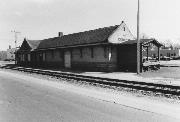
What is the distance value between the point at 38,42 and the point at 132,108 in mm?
39623

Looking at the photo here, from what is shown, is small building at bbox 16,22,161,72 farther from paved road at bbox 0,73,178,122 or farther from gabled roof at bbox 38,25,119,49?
paved road at bbox 0,73,178,122

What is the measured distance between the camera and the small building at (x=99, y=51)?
2547 centimetres

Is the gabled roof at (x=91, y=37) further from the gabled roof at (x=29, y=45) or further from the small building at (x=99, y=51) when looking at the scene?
the gabled roof at (x=29, y=45)

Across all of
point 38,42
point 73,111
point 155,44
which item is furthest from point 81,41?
point 73,111

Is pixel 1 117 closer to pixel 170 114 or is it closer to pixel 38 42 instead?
A: pixel 170 114

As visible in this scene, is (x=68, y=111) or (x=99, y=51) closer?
(x=68, y=111)

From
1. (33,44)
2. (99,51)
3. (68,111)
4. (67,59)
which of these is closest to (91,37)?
(99,51)

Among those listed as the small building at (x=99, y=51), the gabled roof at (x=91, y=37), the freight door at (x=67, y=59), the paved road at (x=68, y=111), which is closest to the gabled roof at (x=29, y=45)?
the small building at (x=99, y=51)

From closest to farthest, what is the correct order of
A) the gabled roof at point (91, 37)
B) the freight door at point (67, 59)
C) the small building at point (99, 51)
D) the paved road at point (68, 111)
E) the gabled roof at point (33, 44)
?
the paved road at point (68, 111) < the small building at point (99, 51) < the gabled roof at point (91, 37) < the freight door at point (67, 59) < the gabled roof at point (33, 44)

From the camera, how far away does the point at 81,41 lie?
3031cm

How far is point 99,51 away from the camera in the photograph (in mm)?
26688

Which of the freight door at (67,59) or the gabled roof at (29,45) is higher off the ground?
the gabled roof at (29,45)

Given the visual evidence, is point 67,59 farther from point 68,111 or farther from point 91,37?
point 68,111

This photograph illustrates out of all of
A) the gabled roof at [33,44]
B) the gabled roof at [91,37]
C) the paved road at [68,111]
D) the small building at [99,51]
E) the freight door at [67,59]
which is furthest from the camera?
the gabled roof at [33,44]
